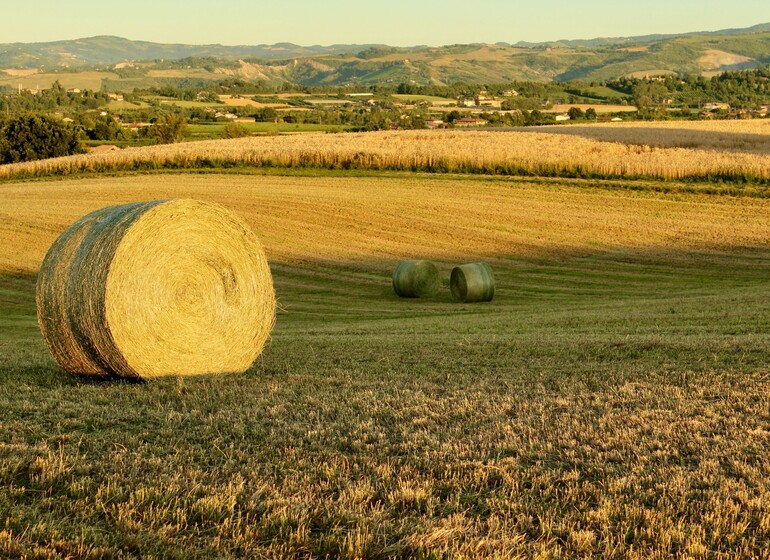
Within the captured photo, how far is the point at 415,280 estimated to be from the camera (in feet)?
87.8

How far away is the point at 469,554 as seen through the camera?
5906 millimetres

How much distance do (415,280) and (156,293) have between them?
49.0ft

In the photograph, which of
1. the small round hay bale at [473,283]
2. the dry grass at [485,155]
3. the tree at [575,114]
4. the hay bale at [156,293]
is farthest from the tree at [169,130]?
the hay bale at [156,293]

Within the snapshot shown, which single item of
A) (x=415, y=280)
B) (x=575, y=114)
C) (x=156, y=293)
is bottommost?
(x=415, y=280)

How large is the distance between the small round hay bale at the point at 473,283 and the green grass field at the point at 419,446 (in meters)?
5.22

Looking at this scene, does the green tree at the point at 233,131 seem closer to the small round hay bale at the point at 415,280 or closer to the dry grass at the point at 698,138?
the dry grass at the point at 698,138

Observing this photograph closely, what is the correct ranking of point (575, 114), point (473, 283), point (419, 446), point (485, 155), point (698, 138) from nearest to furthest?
point (419, 446), point (473, 283), point (485, 155), point (698, 138), point (575, 114)

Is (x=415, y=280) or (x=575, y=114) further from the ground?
(x=575, y=114)

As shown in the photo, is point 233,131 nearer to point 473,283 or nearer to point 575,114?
point 575,114

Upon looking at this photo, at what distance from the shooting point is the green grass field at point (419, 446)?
613 centimetres

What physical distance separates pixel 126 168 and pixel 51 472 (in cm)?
5244

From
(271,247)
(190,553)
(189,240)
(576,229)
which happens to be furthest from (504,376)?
(576,229)

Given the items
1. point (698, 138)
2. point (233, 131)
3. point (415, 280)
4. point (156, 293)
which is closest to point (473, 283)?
point (415, 280)

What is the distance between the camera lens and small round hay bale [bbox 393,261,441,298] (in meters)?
26.8
